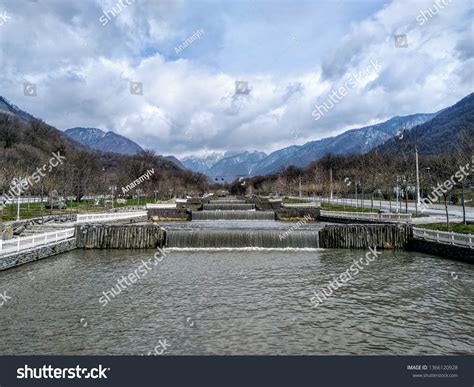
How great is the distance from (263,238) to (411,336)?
1702 cm

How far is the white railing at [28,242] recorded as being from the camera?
19391 mm

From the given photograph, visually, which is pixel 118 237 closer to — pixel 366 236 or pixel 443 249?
pixel 366 236

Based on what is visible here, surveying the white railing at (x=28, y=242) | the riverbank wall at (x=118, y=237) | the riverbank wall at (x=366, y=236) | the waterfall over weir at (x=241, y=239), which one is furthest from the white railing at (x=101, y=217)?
the riverbank wall at (x=366, y=236)

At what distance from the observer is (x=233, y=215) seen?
2032 inches

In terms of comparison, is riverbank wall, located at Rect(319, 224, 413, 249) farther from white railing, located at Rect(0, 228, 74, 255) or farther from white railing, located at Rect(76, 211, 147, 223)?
white railing, located at Rect(76, 211, 147, 223)

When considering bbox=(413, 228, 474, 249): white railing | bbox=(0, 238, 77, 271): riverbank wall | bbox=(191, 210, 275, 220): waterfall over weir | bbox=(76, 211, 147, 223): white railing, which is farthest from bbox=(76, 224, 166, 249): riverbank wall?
bbox=(191, 210, 275, 220): waterfall over weir
